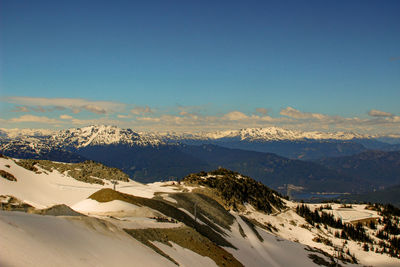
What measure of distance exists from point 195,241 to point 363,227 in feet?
557

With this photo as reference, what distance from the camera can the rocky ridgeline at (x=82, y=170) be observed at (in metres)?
92.7

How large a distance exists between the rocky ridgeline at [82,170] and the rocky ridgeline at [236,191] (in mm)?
48099

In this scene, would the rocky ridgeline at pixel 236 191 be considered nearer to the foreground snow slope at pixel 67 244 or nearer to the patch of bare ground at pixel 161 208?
the patch of bare ground at pixel 161 208

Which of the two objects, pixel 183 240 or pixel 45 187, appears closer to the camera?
pixel 183 240

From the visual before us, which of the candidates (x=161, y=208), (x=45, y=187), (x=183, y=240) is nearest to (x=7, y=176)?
(x=45, y=187)

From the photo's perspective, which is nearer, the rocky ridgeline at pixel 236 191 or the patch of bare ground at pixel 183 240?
the patch of bare ground at pixel 183 240

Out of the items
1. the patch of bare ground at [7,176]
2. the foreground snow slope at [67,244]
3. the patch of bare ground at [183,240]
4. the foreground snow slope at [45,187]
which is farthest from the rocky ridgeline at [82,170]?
the foreground snow slope at [67,244]

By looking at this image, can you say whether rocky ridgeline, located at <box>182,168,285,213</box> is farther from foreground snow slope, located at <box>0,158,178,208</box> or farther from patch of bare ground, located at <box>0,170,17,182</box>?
patch of bare ground, located at <box>0,170,17,182</box>

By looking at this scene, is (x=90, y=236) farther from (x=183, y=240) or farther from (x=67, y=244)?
(x=183, y=240)

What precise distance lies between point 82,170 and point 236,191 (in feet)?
262

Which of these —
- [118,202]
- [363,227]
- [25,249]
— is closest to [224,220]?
[118,202]

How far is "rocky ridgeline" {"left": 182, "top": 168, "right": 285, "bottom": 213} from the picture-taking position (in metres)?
140

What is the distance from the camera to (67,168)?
100938 millimetres

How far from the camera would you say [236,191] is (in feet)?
502
